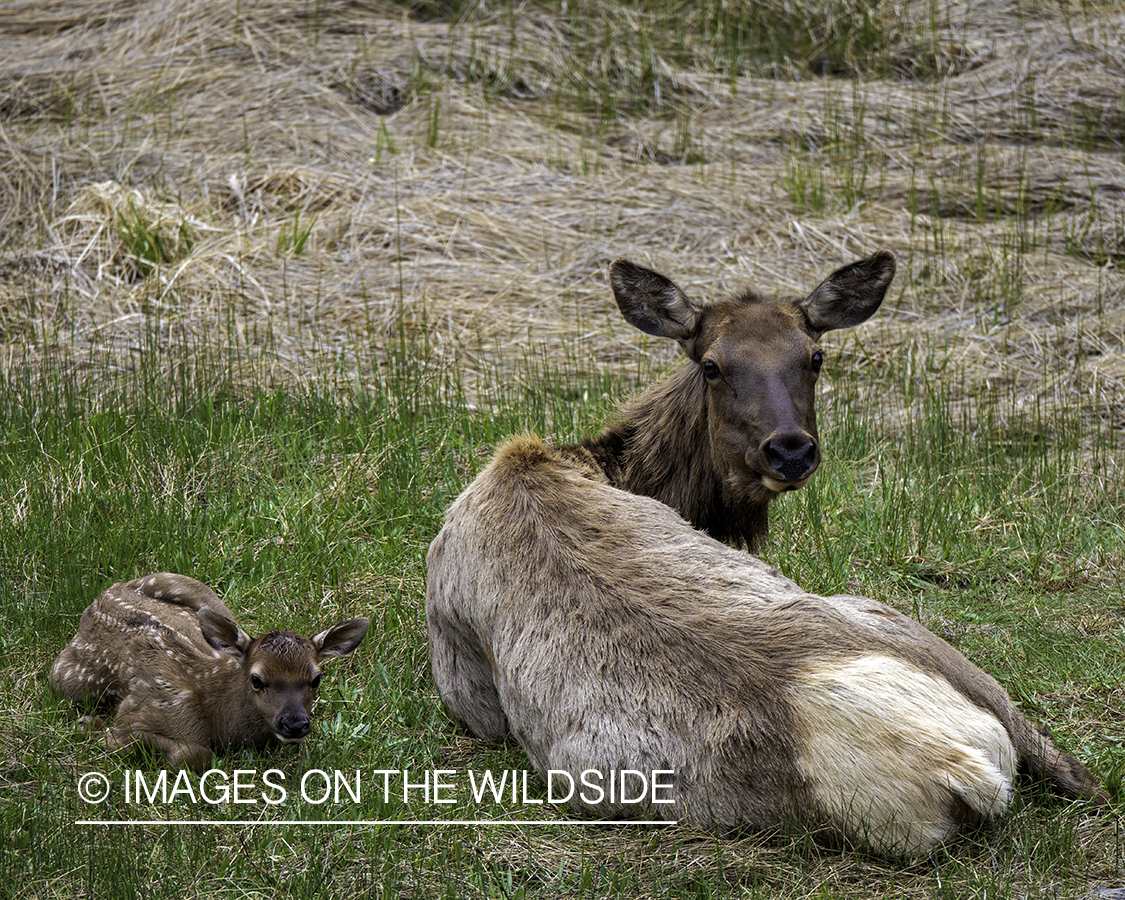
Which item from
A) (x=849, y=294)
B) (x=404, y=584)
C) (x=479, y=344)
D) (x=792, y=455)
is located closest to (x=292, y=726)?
(x=404, y=584)

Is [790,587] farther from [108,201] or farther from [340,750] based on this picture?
[108,201]

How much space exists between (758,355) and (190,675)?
2706 millimetres

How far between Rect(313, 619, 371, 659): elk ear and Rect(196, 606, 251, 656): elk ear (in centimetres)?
30

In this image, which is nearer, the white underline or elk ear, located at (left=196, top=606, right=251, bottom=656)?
the white underline

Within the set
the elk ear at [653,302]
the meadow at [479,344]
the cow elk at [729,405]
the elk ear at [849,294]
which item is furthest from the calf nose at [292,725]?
the elk ear at [849,294]

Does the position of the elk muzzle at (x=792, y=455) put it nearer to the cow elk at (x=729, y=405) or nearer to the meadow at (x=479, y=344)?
the cow elk at (x=729, y=405)

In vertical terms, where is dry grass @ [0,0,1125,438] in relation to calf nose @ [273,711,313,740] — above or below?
above

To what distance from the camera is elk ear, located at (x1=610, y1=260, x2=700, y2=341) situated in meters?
5.53

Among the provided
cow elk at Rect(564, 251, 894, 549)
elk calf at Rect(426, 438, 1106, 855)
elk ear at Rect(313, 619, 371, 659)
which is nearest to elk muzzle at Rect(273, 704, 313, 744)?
elk ear at Rect(313, 619, 371, 659)

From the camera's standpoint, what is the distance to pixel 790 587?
451 cm

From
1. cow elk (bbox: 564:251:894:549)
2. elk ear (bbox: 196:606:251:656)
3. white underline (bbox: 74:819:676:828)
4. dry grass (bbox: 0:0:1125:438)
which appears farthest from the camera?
dry grass (bbox: 0:0:1125:438)

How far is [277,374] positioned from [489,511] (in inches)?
179

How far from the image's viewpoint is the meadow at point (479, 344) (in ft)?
13.5

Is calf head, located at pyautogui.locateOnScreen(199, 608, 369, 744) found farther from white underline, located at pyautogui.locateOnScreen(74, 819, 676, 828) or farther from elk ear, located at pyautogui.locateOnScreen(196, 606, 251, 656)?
white underline, located at pyautogui.locateOnScreen(74, 819, 676, 828)
